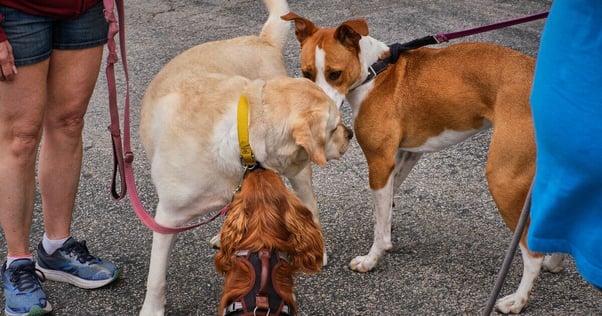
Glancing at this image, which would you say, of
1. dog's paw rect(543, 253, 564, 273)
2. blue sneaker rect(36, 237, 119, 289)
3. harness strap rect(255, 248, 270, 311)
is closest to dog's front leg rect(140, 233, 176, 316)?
blue sneaker rect(36, 237, 119, 289)

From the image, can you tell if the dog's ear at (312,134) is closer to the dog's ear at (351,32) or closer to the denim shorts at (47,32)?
the dog's ear at (351,32)

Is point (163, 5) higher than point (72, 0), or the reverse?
point (72, 0)

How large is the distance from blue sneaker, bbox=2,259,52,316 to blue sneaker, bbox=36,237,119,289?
20 centimetres

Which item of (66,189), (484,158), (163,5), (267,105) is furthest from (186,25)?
(267,105)

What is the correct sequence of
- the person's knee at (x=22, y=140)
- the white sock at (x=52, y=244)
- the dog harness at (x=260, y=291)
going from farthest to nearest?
the white sock at (x=52, y=244) < the person's knee at (x=22, y=140) < the dog harness at (x=260, y=291)

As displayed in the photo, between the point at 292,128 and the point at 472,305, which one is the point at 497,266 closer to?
the point at 472,305

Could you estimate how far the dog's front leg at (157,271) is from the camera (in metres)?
3.39

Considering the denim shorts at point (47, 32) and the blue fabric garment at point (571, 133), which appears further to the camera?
the denim shorts at point (47, 32)

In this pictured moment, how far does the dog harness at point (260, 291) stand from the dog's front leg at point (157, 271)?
1.12 m

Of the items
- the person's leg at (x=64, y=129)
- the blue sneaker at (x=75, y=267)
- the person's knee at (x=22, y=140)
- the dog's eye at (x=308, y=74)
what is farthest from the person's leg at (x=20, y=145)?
the dog's eye at (x=308, y=74)

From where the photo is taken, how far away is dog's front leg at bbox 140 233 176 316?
11.1 ft

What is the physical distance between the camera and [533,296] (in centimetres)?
359

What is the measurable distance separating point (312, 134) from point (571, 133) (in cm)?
144

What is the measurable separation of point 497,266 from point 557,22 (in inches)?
96.7
